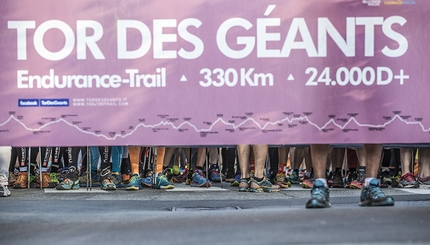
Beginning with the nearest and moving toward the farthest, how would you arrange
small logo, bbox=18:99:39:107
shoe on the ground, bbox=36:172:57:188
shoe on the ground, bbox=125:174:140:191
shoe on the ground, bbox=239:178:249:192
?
small logo, bbox=18:99:39:107
shoe on the ground, bbox=239:178:249:192
shoe on the ground, bbox=125:174:140:191
shoe on the ground, bbox=36:172:57:188

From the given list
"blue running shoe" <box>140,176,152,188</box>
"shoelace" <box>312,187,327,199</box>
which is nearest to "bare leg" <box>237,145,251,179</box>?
"blue running shoe" <box>140,176,152,188</box>

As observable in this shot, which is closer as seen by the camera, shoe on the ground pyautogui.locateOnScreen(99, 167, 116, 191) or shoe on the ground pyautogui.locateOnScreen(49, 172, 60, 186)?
shoe on the ground pyautogui.locateOnScreen(99, 167, 116, 191)

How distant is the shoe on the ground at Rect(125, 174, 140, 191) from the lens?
10.7 meters

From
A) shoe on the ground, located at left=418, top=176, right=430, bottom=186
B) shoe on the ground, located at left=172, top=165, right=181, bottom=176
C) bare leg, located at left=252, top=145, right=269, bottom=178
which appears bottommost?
shoe on the ground, located at left=418, top=176, right=430, bottom=186

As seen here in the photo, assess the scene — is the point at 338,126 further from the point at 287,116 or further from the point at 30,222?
the point at 30,222

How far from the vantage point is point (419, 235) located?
197 inches

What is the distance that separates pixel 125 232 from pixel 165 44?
175 cm

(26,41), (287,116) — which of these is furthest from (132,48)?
(287,116)

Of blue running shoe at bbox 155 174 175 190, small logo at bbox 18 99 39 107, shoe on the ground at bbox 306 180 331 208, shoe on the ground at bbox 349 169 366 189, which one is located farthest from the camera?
shoe on the ground at bbox 349 169 366 189

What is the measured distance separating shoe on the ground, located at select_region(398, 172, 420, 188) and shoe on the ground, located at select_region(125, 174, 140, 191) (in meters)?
3.49

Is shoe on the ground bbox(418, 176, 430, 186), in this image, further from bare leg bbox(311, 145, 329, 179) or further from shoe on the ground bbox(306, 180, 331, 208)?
shoe on the ground bbox(306, 180, 331, 208)

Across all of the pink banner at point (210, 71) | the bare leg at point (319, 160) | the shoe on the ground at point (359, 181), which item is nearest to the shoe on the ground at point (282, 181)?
the shoe on the ground at point (359, 181)

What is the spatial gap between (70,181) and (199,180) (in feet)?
6.08

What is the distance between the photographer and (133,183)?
1076 centimetres
